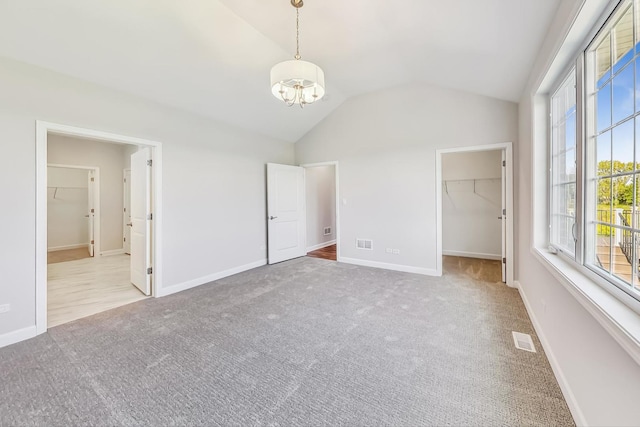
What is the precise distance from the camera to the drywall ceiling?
221 cm

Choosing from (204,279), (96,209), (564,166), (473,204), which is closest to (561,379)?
(564,166)

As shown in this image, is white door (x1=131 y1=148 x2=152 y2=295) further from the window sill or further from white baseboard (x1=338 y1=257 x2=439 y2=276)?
the window sill

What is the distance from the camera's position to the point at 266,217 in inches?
206

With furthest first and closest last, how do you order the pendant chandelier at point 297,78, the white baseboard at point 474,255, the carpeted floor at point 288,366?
the white baseboard at point 474,255
the pendant chandelier at point 297,78
the carpeted floor at point 288,366

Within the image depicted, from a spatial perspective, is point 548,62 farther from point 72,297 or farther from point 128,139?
point 72,297

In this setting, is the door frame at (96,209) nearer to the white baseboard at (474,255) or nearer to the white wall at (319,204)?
the white wall at (319,204)

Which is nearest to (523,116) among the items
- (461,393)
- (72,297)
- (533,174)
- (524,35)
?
(533,174)

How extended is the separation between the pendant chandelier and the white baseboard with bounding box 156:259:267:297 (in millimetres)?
2969

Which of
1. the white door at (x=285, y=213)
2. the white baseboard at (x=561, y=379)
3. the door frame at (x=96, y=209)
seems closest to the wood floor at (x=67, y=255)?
the door frame at (x=96, y=209)

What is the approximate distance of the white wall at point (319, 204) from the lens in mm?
6410

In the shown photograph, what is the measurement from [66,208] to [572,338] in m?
9.81

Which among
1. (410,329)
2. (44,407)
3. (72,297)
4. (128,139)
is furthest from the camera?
(72,297)

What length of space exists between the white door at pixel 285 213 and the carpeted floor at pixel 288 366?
2.01m

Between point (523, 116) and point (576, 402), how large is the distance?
3.09 metres
